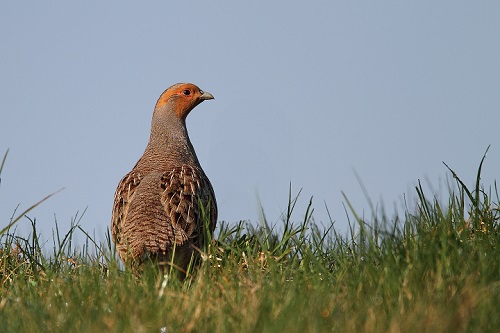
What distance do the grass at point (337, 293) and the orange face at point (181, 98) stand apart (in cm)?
281

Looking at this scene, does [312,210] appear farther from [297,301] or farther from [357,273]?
[297,301]

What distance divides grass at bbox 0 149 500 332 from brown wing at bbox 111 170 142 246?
1008 mm

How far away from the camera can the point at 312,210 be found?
21.6ft

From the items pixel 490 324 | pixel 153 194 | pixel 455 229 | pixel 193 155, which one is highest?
pixel 193 155

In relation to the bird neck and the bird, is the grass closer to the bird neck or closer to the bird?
the bird

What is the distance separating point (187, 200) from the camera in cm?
714

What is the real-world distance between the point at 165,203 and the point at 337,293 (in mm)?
2797

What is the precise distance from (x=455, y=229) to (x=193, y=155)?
359cm

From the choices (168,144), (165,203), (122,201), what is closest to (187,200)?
(165,203)

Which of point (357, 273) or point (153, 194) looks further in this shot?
point (153, 194)

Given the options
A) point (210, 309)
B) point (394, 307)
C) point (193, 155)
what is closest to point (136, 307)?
point (210, 309)

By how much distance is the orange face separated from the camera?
8.56m

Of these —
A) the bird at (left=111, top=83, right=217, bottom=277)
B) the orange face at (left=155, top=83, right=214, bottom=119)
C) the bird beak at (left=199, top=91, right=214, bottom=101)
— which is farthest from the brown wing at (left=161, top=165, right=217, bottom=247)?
the bird beak at (left=199, top=91, right=214, bottom=101)

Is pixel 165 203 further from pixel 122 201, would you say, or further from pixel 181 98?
pixel 181 98
